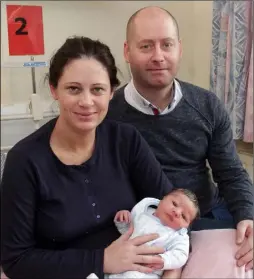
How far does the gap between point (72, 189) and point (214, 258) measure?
1.06ft

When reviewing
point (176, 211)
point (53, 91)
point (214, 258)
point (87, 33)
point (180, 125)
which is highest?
point (87, 33)

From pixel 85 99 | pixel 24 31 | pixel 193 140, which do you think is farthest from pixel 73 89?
pixel 193 140

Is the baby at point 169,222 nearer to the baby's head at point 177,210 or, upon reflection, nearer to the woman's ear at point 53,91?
the baby's head at point 177,210

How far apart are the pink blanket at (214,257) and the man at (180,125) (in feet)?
0.28

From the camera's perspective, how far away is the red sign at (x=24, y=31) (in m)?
0.80

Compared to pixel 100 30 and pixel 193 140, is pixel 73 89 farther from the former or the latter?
pixel 193 140

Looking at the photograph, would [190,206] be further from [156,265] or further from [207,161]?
[207,161]

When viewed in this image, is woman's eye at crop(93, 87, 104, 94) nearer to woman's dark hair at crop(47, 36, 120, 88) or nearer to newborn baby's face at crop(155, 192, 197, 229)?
woman's dark hair at crop(47, 36, 120, 88)

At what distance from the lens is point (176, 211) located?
0.79 m

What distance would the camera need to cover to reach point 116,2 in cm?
97

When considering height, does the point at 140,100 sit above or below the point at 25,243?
above

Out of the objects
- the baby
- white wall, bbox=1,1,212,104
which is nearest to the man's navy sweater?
white wall, bbox=1,1,212,104

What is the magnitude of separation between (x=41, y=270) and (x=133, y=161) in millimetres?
287

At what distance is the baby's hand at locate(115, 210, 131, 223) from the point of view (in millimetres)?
811
